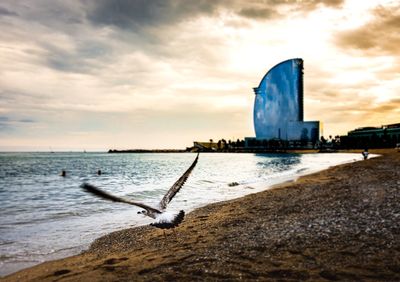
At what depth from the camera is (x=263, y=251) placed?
6.20m

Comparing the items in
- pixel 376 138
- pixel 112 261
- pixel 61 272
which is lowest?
pixel 61 272

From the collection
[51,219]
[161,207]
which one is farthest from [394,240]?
[51,219]

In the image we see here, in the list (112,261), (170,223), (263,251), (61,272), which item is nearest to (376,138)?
(170,223)

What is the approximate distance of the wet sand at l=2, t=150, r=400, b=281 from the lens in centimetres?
526

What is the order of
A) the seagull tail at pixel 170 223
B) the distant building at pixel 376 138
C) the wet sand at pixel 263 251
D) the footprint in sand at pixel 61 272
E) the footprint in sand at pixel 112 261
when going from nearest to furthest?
the wet sand at pixel 263 251
the footprint in sand at pixel 61 272
the footprint in sand at pixel 112 261
the seagull tail at pixel 170 223
the distant building at pixel 376 138

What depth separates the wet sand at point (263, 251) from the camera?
526 cm

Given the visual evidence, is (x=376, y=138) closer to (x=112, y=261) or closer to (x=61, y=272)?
(x=112, y=261)

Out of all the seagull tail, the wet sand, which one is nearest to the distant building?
the wet sand

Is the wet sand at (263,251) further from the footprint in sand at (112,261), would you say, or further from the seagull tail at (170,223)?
the seagull tail at (170,223)

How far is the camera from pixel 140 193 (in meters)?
23.4

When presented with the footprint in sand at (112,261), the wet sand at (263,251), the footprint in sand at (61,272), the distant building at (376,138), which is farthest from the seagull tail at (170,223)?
the distant building at (376,138)

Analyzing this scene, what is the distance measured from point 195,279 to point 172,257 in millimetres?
1367

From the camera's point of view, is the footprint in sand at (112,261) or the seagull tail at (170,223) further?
the seagull tail at (170,223)

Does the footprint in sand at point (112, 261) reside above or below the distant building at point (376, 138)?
below
